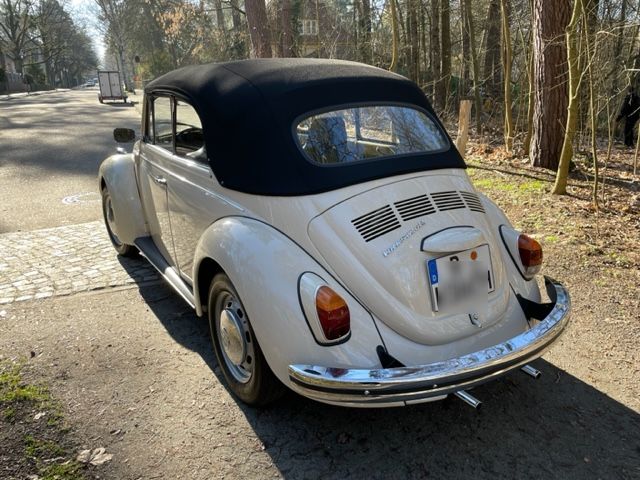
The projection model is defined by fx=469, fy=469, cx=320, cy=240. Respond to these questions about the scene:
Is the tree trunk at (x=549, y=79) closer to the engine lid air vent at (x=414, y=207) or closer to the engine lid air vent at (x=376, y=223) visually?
the engine lid air vent at (x=414, y=207)

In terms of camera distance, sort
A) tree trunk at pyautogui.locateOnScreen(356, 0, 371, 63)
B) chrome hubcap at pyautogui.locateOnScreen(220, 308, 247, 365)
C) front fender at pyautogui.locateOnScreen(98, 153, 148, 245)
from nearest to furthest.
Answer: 1. chrome hubcap at pyautogui.locateOnScreen(220, 308, 247, 365)
2. front fender at pyautogui.locateOnScreen(98, 153, 148, 245)
3. tree trunk at pyautogui.locateOnScreen(356, 0, 371, 63)

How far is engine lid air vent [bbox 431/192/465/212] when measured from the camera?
107 inches

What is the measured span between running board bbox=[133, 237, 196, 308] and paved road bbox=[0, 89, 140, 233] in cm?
280

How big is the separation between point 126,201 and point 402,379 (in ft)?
11.0

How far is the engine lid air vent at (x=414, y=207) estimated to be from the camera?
8.47 ft

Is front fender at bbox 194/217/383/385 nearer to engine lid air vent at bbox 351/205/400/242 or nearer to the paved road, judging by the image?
engine lid air vent at bbox 351/205/400/242

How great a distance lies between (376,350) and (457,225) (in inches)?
34.3

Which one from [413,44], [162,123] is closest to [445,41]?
[413,44]

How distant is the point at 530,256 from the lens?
2.91 meters

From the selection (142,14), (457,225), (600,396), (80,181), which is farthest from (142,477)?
(142,14)

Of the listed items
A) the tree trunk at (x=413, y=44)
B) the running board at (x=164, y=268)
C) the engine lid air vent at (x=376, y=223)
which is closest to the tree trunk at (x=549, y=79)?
the engine lid air vent at (x=376, y=223)

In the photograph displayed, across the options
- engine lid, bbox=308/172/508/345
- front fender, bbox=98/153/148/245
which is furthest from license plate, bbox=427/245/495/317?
front fender, bbox=98/153/148/245

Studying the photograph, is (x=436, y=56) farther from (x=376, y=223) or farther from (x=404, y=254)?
(x=404, y=254)

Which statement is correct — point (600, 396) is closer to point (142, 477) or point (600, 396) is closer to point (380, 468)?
point (380, 468)
